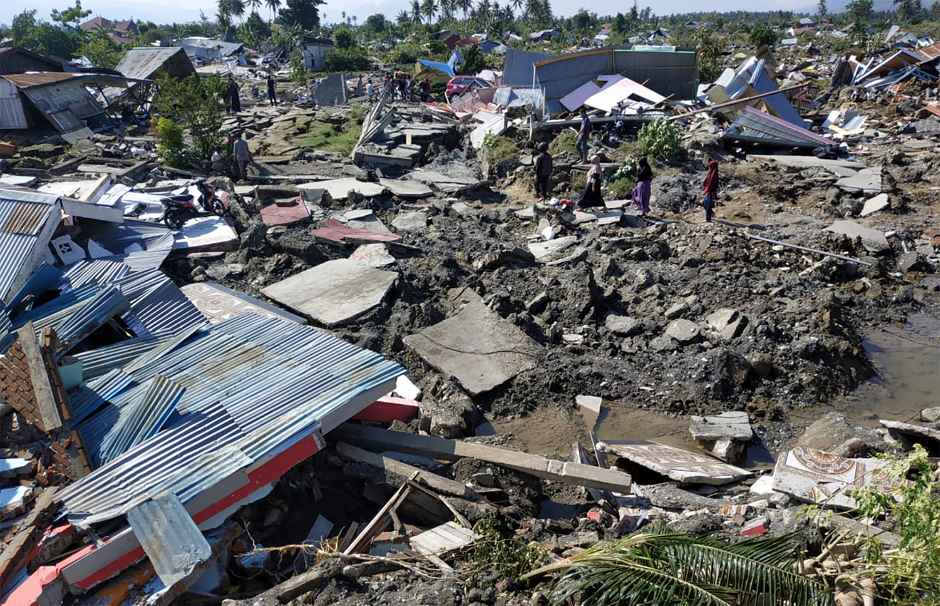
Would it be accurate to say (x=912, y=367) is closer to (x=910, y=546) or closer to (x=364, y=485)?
(x=910, y=546)

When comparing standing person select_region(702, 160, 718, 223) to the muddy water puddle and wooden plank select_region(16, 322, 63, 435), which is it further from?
wooden plank select_region(16, 322, 63, 435)

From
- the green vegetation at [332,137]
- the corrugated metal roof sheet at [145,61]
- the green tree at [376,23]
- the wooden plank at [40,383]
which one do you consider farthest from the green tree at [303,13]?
the wooden plank at [40,383]

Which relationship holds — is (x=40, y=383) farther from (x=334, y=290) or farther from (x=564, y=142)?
(x=564, y=142)

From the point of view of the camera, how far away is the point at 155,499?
12.7 feet

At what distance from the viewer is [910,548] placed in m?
3.00

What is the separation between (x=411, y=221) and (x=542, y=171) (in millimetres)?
2862

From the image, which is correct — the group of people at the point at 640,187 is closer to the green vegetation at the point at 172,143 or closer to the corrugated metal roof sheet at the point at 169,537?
the green vegetation at the point at 172,143

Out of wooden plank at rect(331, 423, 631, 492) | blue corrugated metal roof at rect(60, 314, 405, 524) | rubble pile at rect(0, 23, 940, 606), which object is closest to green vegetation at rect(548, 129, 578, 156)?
rubble pile at rect(0, 23, 940, 606)

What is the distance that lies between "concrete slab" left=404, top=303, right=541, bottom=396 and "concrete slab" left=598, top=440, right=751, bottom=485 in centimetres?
145

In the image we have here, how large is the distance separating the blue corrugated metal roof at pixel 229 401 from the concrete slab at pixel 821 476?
3264 millimetres

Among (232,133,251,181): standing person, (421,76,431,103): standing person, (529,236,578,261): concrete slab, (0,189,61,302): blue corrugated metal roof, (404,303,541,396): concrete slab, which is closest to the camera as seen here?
(0,189,61,302): blue corrugated metal roof

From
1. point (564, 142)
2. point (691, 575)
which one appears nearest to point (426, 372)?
point (691, 575)

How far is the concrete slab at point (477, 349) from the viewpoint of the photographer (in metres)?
6.77

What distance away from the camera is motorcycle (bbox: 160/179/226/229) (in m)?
9.97
